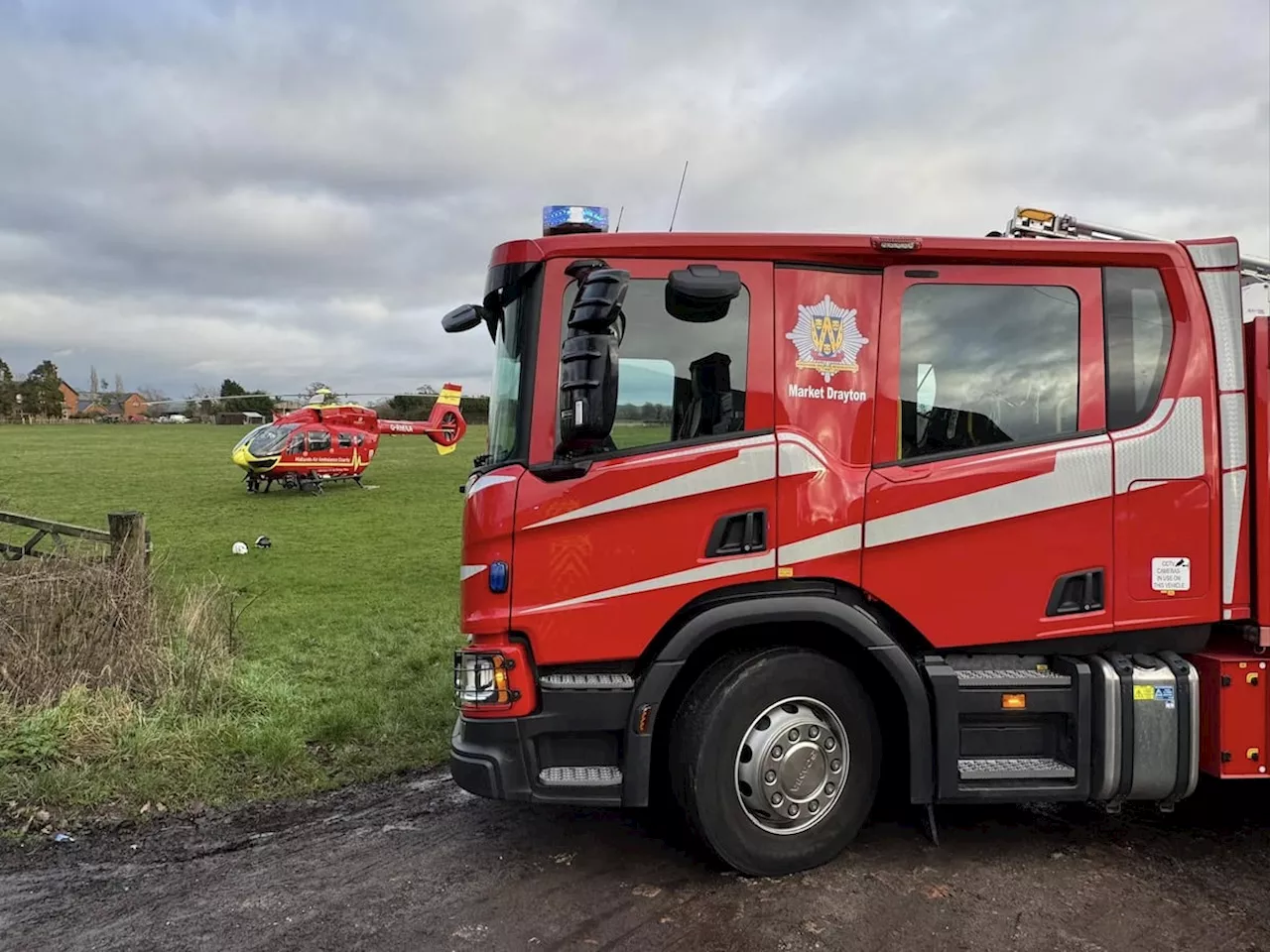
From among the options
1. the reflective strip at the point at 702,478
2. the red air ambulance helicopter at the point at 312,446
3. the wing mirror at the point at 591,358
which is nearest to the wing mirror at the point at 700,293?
the wing mirror at the point at 591,358

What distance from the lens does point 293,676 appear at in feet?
26.2

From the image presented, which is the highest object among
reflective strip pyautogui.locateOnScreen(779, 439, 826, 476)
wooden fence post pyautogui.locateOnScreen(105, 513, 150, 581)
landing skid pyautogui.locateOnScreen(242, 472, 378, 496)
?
reflective strip pyautogui.locateOnScreen(779, 439, 826, 476)

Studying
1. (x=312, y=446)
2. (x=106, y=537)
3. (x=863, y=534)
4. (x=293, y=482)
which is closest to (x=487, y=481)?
(x=863, y=534)

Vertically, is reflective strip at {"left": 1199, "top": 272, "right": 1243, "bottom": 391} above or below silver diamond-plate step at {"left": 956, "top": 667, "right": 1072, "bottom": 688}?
above

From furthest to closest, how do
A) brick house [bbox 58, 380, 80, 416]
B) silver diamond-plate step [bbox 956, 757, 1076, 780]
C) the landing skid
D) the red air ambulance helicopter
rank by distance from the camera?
brick house [bbox 58, 380, 80, 416] < the landing skid < the red air ambulance helicopter < silver diamond-plate step [bbox 956, 757, 1076, 780]

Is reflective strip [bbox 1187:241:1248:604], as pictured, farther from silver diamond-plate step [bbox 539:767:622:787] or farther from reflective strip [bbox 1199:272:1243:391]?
silver diamond-plate step [bbox 539:767:622:787]

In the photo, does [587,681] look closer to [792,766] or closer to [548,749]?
[548,749]

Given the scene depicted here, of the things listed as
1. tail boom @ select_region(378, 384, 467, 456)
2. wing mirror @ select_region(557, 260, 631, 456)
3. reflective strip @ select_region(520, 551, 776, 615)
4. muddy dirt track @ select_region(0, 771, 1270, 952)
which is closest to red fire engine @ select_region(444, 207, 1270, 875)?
reflective strip @ select_region(520, 551, 776, 615)

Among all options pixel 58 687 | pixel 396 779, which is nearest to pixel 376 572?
pixel 58 687

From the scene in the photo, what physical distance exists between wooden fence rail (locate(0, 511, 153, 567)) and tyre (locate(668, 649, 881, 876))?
208 inches

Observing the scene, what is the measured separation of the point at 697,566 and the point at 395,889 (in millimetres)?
2021

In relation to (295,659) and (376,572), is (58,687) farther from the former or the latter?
(376,572)

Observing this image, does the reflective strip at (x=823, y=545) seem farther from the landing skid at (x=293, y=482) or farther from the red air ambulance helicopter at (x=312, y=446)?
the landing skid at (x=293, y=482)

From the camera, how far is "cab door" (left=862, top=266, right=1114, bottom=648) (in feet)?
13.4
